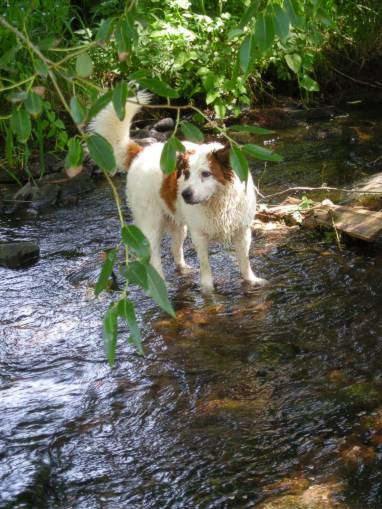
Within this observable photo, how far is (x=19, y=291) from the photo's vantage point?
496 cm

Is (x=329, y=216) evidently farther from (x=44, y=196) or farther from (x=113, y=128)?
(x=44, y=196)

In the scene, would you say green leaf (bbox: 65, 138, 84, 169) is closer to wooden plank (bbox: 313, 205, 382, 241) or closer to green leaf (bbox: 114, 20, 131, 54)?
green leaf (bbox: 114, 20, 131, 54)

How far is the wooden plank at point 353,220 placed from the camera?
4.99m

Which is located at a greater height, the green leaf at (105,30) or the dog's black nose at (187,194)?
the green leaf at (105,30)

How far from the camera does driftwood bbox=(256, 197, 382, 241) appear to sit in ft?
16.5

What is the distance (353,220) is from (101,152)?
419cm

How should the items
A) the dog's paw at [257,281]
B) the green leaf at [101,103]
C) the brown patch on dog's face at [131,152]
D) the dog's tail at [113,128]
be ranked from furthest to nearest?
1. the brown patch on dog's face at [131,152]
2. the dog's paw at [257,281]
3. the dog's tail at [113,128]
4. the green leaf at [101,103]

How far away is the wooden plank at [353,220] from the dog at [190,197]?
0.84 meters

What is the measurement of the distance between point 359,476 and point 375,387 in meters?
0.69

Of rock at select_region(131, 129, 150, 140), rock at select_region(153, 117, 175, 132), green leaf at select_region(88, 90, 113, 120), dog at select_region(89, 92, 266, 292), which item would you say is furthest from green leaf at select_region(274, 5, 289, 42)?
rock at select_region(153, 117, 175, 132)

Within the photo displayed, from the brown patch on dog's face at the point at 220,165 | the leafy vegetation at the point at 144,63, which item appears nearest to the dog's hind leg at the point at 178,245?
the leafy vegetation at the point at 144,63

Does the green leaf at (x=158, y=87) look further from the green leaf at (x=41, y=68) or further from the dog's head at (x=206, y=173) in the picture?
the dog's head at (x=206, y=173)

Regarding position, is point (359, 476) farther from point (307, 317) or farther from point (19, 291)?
point (19, 291)

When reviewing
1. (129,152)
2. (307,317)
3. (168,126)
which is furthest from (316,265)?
(168,126)
